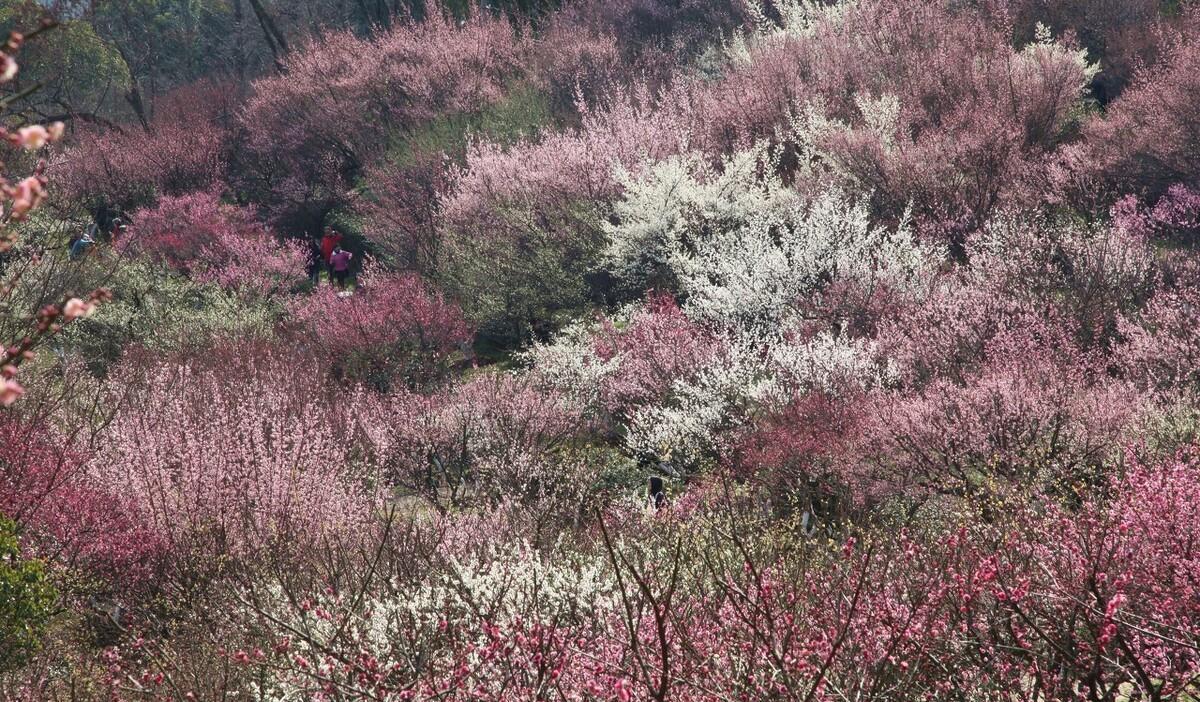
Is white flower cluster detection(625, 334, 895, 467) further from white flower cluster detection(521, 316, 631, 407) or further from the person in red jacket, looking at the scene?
the person in red jacket

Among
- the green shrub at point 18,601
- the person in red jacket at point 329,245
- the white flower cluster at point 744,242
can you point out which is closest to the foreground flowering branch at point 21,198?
the green shrub at point 18,601

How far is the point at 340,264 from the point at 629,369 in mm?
12008

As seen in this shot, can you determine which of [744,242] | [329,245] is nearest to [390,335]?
[744,242]

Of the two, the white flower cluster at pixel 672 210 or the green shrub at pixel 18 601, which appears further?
the white flower cluster at pixel 672 210

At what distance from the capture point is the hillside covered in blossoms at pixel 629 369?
545cm

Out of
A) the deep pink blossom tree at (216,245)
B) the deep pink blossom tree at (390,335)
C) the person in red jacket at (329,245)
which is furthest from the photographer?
the person in red jacket at (329,245)

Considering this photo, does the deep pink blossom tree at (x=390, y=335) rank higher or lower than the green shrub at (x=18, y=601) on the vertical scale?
lower

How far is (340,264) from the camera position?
25.5 m

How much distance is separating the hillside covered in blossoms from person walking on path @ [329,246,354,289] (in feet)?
0.73

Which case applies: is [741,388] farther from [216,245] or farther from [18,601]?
[216,245]

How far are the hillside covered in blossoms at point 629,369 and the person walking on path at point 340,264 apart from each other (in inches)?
8.7

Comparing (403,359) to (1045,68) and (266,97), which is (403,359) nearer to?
(1045,68)

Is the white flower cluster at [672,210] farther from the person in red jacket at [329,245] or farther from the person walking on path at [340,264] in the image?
the person in red jacket at [329,245]

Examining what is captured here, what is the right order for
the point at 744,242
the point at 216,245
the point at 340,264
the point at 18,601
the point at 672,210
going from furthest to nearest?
1. the point at 216,245
2. the point at 340,264
3. the point at 672,210
4. the point at 744,242
5. the point at 18,601
